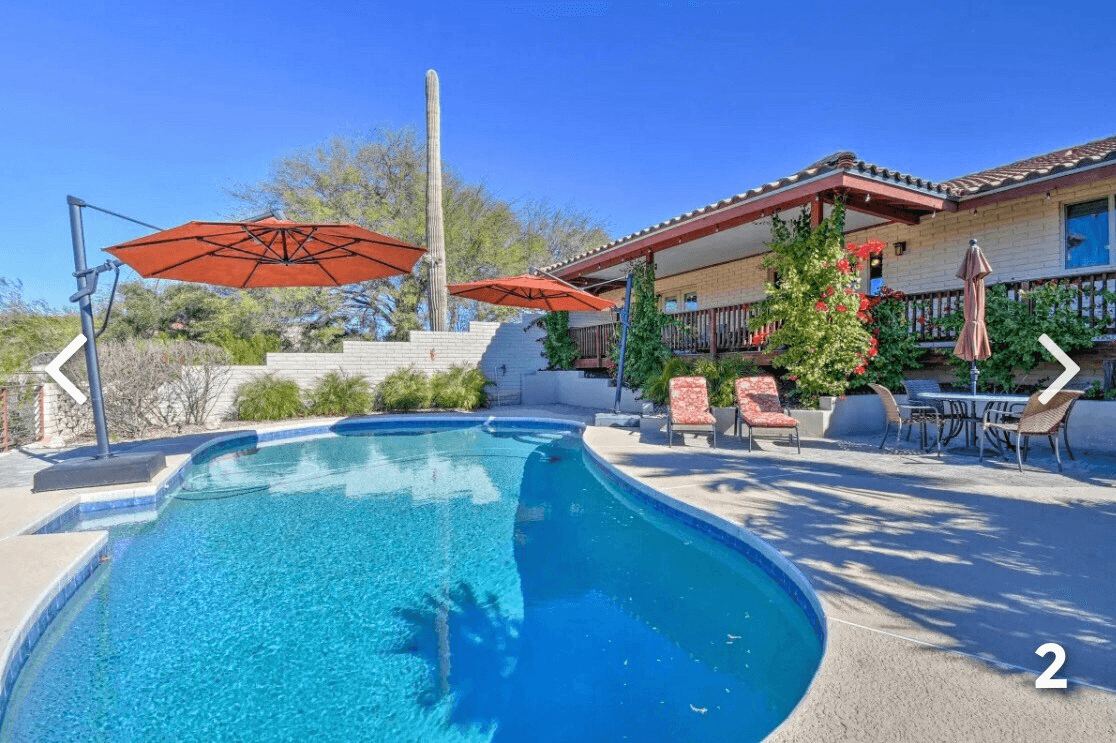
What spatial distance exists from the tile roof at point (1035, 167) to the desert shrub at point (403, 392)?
12.4 m

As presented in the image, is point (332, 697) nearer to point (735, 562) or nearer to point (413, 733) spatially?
point (413, 733)

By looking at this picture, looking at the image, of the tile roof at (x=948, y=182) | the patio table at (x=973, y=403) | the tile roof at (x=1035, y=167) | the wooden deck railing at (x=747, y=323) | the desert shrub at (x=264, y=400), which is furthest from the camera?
the desert shrub at (x=264, y=400)

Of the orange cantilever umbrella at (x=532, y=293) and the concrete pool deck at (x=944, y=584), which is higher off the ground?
the orange cantilever umbrella at (x=532, y=293)

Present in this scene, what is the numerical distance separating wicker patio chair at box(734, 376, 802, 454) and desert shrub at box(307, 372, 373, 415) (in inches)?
378

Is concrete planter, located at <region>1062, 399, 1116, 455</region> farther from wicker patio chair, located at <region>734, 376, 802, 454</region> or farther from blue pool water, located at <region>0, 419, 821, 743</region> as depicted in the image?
blue pool water, located at <region>0, 419, 821, 743</region>

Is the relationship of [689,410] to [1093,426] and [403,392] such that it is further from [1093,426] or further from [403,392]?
[403,392]

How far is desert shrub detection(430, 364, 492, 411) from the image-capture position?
1456 centimetres

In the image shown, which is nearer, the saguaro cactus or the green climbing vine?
the saguaro cactus

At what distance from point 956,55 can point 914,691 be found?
15691 millimetres

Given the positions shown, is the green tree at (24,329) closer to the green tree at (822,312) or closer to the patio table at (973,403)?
the green tree at (822,312)

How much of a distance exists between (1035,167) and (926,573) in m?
11.0

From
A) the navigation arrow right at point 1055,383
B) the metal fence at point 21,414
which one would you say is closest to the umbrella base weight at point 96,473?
the metal fence at point 21,414

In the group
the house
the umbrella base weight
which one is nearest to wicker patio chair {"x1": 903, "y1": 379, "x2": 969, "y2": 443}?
the house

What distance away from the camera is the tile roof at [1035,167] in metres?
7.82
